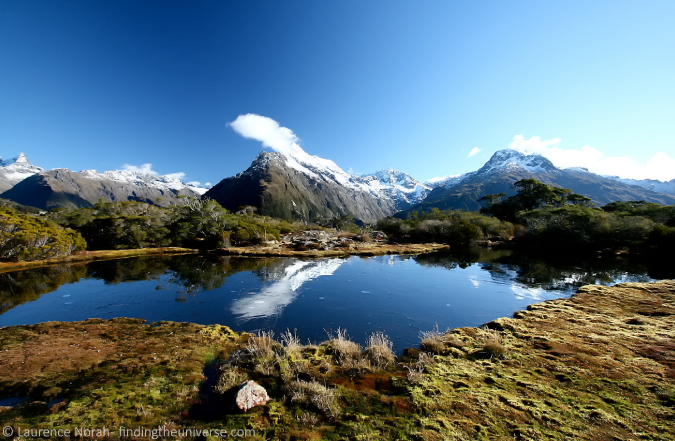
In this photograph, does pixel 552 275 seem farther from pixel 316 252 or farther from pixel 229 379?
pixel 229 379

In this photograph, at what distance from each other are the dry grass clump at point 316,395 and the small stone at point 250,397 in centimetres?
67

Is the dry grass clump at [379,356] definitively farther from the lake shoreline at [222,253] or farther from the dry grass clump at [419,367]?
the lake shoreline at [222,253]

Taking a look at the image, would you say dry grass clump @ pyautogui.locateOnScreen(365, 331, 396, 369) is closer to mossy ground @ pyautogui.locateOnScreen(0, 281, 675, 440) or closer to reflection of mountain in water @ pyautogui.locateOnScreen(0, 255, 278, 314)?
mossy ground @ pyautogui.locateOnScreen(0, 281, 675, 440)

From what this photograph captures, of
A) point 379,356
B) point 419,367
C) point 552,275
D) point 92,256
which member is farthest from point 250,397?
point 92,256

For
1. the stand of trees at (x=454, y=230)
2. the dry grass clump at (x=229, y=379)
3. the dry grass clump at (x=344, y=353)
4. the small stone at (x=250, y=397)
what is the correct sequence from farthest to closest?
1. the stand of trees at (x=454, y=230)
2. the dry grass clump at (x=344, y=353)
3. the dry grass clump at (x=229, y=379)
4. the small stone at (x=250, y=397)

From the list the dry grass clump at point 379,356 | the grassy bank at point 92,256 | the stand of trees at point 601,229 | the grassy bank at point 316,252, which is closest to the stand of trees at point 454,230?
the stand of trees at point 601,229

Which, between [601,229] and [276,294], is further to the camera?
[601,229]

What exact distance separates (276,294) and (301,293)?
1.86m

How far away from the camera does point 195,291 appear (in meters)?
19.0

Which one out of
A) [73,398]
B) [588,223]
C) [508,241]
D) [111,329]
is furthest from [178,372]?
[508,241]

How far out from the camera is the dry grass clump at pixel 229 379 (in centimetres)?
688

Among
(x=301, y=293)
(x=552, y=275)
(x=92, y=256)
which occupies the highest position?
(x=92, y=256)

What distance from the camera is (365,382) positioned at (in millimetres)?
7363

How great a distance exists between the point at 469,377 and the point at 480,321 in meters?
7.27
